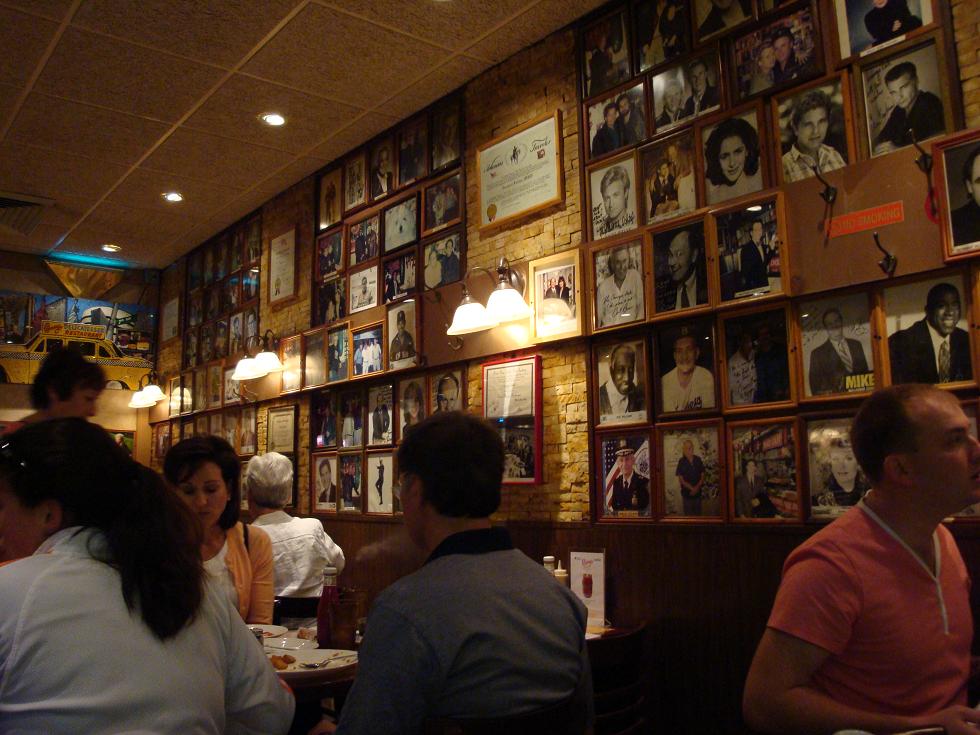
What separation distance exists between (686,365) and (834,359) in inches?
28.7

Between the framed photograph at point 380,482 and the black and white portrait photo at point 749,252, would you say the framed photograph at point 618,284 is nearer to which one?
the black and white portrait photo at point 749,252

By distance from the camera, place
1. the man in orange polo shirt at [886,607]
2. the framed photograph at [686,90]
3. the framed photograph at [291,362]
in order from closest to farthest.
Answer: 1. the man in orange polo shirt at [886,607]
2. the framed photograph at [686,90]
3. the framed photograph at [291,362]

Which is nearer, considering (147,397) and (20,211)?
(20,211)

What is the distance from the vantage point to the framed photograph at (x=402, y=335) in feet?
18.0

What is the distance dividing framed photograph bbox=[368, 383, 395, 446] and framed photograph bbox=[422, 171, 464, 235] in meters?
1.18

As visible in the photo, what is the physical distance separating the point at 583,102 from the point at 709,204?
3.61ft

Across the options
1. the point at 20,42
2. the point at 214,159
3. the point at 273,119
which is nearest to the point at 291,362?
the point at 214,159

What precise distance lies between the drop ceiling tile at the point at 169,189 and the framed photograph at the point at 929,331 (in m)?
5.77

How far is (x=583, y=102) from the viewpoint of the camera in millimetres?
4523

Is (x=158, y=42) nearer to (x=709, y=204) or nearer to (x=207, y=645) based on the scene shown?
(x=709, y=204)

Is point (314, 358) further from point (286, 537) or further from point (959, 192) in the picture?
point (959, 192)

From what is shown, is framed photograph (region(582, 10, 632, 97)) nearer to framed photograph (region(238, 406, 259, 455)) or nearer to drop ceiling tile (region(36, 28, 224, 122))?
drop ceiling tile (region(36, 28, 224, 122))

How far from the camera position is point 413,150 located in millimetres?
5793

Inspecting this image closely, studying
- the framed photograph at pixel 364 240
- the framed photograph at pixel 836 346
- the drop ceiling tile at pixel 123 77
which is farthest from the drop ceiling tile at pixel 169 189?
the framed photograph at pixel 836 346
